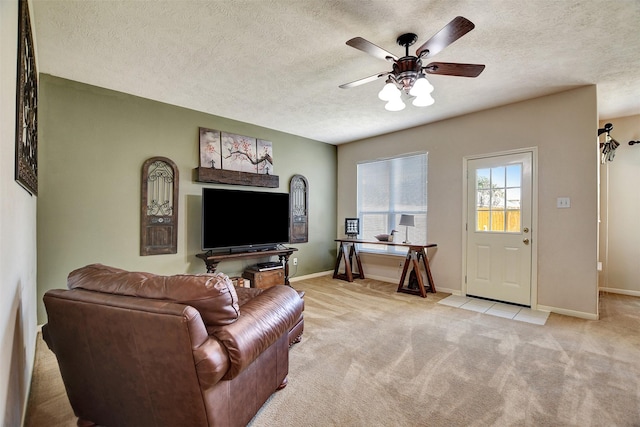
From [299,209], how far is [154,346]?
406 cm

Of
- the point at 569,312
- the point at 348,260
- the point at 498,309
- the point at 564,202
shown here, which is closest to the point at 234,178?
the point at 348,260

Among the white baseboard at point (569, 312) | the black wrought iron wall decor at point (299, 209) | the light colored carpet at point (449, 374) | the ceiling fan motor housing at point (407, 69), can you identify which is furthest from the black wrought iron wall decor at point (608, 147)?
the black wrought iron wall decor at point (299, 209)

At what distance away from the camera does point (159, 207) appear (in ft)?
12.2

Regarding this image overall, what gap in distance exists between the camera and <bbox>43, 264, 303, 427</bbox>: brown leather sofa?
4.09 ft

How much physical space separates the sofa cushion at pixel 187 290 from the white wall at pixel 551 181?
12.1 feet

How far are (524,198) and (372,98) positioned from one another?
2.20m

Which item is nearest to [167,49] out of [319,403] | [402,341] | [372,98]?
[372,98]

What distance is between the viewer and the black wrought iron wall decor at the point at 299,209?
515 centimetres

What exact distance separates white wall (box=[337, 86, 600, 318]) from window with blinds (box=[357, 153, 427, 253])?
1.22ft

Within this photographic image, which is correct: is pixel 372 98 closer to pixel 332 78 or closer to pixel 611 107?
pixel 332 78

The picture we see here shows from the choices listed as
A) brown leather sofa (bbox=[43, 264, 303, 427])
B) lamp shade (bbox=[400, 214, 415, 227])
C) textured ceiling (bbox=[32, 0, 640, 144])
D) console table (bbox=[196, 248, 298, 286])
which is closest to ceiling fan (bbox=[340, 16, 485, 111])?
textured ceiling (bbox=[32, 0, 640, 144])

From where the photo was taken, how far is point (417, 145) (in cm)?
476

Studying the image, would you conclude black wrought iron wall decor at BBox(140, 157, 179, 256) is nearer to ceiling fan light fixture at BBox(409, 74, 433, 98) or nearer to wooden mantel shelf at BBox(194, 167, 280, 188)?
wooden mantel shelf at BBox(194, 167, 280, 188)

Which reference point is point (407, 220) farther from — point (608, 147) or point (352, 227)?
point (608, 147)
